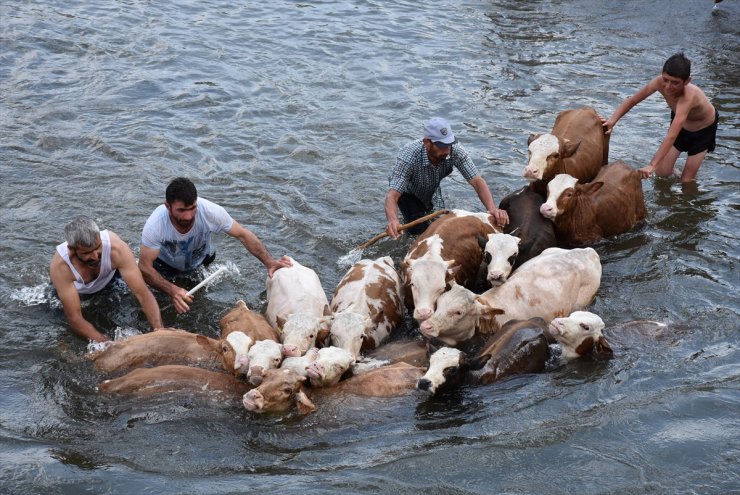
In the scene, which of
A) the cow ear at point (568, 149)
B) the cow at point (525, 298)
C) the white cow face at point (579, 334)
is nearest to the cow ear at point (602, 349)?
the white cow face at point (579, 334)

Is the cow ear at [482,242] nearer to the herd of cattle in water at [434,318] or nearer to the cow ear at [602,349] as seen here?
the herd of cattle in water at [434,318]

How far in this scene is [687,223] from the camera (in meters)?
11.6

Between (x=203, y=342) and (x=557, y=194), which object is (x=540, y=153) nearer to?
(x=557, y=194)

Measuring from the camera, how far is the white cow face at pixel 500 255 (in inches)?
Answer: 361

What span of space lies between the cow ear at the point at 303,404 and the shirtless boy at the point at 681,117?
5843 millimetres

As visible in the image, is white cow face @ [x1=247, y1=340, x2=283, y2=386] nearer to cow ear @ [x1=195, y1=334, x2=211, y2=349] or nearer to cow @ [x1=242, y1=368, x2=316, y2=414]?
cow @ [x1=242, y1=368, x2=316, y2=414]

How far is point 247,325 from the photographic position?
27.6ft

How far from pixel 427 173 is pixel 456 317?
3038mm

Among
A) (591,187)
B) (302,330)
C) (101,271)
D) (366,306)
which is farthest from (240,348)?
(591,187)

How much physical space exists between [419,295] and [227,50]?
1074 cm

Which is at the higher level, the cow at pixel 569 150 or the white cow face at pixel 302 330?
the cow at pixel 569 150

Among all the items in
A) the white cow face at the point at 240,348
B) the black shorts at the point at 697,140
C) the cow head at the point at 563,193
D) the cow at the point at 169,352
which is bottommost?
the cow at the point at 169,352

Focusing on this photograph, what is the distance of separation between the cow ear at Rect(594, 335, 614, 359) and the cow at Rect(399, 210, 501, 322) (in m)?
1.63

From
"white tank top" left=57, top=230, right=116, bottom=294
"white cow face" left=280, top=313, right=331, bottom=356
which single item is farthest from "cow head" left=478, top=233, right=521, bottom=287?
"white tank top" left=57, top=230, right=116, bottom=294
